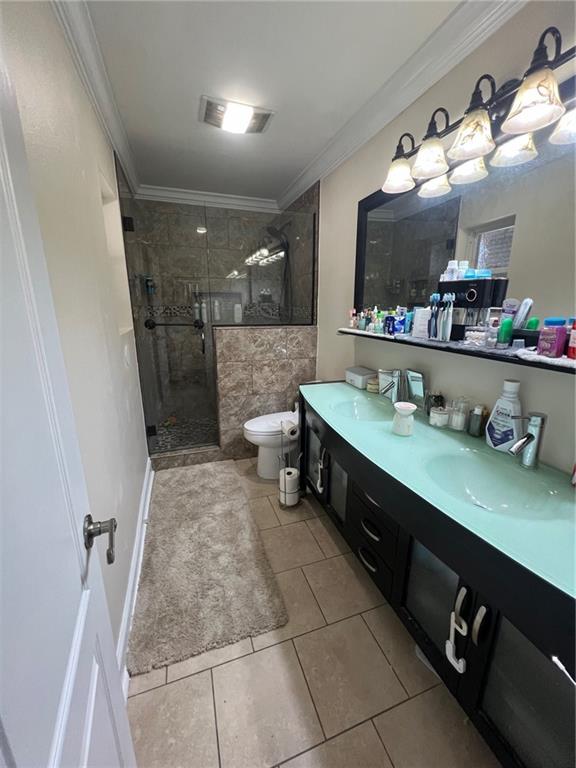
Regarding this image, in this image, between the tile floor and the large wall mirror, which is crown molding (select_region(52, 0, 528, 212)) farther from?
the tile floor

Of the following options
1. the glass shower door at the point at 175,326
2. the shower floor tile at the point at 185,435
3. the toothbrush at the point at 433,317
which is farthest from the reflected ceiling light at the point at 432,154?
the shower floor tile at the point at 185,435

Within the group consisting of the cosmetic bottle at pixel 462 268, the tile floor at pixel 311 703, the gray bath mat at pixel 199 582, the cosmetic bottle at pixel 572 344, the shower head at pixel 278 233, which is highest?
the shower head at pixel 278 233

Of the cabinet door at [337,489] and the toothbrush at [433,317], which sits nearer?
the toothbrush at [433,317]

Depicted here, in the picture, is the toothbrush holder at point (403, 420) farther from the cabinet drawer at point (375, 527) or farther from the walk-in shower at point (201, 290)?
the walk-in shower at point (201, 290)

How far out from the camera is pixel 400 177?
1471 millimetres

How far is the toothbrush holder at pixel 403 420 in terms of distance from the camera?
131cm

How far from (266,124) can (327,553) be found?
2542 millimetres

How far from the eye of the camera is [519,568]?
69 cm

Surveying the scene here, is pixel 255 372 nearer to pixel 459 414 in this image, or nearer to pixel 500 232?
pixel 459 414

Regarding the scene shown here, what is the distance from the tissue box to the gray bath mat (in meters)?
1.13

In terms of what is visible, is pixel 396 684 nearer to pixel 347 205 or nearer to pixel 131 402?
pixel 131 402

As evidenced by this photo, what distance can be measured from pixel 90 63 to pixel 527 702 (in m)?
2.67

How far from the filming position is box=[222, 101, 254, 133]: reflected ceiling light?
1.68 metres

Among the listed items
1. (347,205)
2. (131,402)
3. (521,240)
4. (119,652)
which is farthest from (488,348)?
(131,402)
